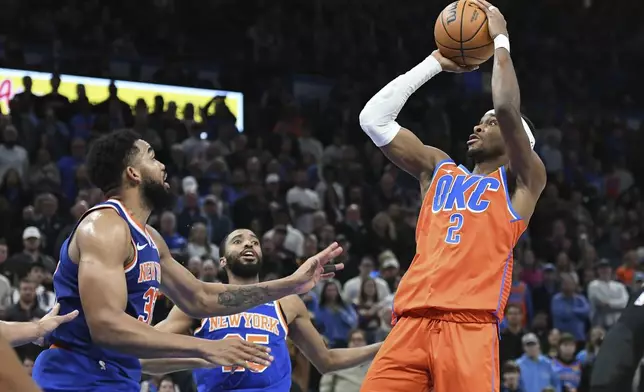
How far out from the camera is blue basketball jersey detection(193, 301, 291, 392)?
608 cm

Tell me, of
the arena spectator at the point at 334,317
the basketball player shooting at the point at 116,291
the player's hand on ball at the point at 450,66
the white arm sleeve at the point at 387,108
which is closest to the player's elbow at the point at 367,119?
the white arm sleeve at the point at 387,108

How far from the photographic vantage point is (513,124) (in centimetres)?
495

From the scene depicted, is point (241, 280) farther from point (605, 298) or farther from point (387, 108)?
point (605, 298)

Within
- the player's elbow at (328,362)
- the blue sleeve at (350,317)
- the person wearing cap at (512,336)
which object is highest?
the player's elbow at (328,362)

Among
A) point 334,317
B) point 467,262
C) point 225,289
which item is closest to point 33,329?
point 225,289

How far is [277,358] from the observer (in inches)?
246

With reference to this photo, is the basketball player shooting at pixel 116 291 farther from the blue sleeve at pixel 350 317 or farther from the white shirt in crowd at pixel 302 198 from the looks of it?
the white shirt in crowd at pixel 302 198

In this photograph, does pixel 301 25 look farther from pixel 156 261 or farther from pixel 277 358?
pixel 156 261

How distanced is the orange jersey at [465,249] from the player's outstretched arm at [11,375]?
2.83 m

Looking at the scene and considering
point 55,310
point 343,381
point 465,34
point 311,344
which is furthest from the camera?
point 343,381

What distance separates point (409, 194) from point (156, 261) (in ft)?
35.0

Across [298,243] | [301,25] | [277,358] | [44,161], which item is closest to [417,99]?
[301,25]

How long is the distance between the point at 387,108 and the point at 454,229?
82 cm

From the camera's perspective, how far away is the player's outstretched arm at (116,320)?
13.6ft
